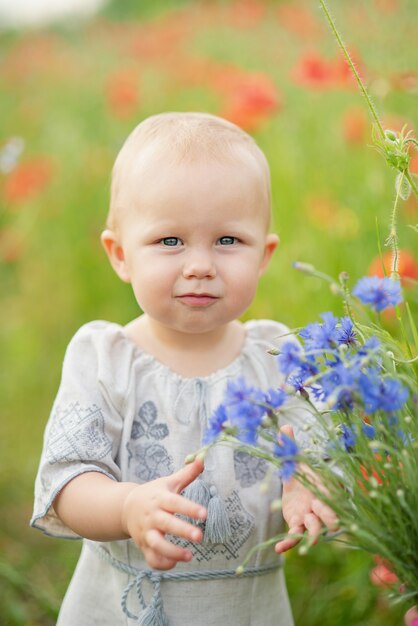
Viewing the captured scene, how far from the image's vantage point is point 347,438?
3.66ft

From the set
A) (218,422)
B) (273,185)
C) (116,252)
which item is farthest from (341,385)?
(273,185)

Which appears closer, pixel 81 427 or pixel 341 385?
pixel 341 385

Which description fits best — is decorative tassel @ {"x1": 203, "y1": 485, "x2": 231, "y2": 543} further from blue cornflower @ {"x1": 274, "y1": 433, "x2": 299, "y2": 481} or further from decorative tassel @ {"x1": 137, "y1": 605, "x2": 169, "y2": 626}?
blue cornflower @ {"x1": 274, "y1": 433, "x2": 299, "y2": 481}

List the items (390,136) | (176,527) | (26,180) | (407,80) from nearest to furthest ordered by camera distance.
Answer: (176,527) → (390,136) → (407,80) → (26,180)

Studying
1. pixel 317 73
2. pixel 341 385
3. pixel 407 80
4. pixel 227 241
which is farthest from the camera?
pixel 317 73

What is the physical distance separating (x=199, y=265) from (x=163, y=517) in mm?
431

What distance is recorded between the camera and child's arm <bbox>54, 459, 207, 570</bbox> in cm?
110

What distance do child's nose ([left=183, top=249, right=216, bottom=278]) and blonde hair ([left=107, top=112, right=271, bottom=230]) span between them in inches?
6.3

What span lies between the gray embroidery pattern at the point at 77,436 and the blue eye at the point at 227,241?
1.15 feet

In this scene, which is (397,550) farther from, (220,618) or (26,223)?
(26,223)

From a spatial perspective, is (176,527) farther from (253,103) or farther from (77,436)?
(253,103)

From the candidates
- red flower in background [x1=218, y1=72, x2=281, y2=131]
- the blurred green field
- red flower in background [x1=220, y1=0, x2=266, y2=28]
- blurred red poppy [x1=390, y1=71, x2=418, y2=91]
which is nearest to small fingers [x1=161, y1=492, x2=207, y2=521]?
the blurred green field

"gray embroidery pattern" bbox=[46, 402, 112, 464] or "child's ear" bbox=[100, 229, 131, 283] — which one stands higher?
"child's ear" bbox=[100, 229, 131, 283]

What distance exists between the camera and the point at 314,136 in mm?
3324
